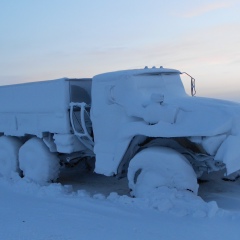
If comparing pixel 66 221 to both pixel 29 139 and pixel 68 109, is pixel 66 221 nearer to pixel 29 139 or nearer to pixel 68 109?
pixel 68 109

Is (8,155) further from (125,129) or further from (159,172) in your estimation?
(159,172)

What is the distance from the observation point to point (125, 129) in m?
5.14

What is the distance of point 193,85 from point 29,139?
10.6 ft

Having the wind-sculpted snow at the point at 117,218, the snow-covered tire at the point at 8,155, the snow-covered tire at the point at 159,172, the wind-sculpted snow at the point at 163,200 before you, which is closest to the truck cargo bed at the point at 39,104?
the snow-covered tire at the point at 8,155

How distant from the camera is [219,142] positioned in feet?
15.1

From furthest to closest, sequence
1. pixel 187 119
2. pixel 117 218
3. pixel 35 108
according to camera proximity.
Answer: pixel 35 108 → pixel 187 119 → pixel 117 218

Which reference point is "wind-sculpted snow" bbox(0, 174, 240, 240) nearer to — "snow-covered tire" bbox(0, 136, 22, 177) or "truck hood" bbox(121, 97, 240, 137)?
"truck hood" bbox(121, 97, 240, 137)

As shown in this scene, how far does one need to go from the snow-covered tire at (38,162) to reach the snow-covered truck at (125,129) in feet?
0.06

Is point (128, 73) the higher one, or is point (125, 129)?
point (128, 73)

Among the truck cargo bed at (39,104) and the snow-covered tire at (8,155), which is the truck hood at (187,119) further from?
the snow-covered tire at (8,155)

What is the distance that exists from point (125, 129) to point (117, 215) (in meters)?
1.23

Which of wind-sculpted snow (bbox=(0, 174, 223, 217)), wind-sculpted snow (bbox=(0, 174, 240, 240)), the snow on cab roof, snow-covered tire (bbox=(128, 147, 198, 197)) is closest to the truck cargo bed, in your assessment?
the snow on cab roof

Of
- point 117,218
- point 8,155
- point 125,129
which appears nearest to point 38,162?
point 8,155

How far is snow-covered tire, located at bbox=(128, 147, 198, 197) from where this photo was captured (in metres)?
4.76
